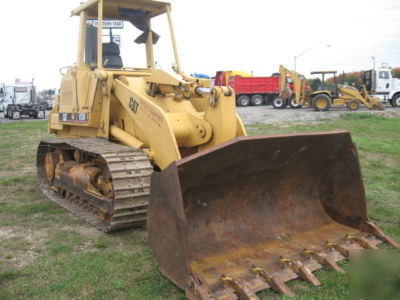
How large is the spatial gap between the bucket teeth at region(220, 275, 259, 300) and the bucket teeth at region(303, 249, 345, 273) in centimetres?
87

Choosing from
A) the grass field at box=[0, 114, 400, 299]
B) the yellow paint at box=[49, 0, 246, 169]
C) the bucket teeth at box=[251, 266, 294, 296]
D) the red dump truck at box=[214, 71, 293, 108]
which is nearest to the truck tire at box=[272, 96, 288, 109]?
the red dump truck at box=[214, 71, 293, 108]

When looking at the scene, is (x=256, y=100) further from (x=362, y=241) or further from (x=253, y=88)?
(x=362, y=241)

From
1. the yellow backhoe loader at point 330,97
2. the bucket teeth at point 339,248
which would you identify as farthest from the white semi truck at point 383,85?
the bucket teeth at point 339,248

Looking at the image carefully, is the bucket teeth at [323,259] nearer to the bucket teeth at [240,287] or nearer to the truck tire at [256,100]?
the bucket teeth at [240,287]

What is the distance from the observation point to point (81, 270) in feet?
Result: 12.7

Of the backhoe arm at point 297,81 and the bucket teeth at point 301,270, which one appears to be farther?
the backhoe arm at point 297,81

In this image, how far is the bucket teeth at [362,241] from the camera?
13.5 feet

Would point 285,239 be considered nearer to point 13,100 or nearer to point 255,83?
point 255,83

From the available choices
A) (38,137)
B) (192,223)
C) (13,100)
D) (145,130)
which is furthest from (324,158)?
(13,100)

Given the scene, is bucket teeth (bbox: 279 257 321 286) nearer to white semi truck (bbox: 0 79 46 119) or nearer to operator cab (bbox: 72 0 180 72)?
operator cab (bbox: 72 0 180 72)

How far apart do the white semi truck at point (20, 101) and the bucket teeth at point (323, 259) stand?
26957 millimetres

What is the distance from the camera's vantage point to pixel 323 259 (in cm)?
383

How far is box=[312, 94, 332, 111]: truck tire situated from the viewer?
77.2 ft

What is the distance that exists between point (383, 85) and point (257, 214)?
2383 cm
